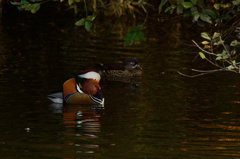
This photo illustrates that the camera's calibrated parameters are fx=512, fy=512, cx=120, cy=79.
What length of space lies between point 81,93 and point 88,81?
0.95 feet

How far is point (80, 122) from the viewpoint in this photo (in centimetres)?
864

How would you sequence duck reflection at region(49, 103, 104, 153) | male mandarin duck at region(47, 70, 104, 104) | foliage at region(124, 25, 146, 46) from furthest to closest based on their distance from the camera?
1. male mandarin duck at region(47, 70, 104, 104)
2. foliage at region(124, 25, 146, 46)
3. duck reflection at region(49, 103, 104, 153)

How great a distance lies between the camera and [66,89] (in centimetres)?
994

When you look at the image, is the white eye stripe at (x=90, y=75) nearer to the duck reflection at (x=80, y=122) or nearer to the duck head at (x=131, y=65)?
the duck reflection at (x=80, y=122)

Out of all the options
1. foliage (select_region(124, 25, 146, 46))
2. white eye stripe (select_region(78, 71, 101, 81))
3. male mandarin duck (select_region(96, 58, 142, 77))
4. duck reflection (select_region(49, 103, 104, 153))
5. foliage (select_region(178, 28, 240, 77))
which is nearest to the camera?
foliage (select_region(178, 28, 240, 77))

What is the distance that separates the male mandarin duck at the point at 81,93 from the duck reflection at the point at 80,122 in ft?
0.39

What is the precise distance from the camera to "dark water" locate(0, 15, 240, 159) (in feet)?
23.3

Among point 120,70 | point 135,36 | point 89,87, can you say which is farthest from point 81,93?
point 120,70

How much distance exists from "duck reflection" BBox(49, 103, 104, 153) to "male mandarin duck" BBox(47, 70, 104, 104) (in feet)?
0.39

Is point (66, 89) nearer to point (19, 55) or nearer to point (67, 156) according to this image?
point (67, 156)

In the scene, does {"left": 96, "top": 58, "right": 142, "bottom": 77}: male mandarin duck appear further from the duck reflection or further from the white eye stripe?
the duck reflection

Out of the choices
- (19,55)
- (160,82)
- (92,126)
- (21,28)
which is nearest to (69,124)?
(92,126)

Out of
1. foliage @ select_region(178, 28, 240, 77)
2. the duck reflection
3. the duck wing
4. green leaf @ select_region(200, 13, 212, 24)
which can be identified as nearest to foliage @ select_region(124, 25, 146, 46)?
foliage @ select_region(178, 28, 240, 77)

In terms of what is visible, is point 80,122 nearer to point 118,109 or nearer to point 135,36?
point 118,109
